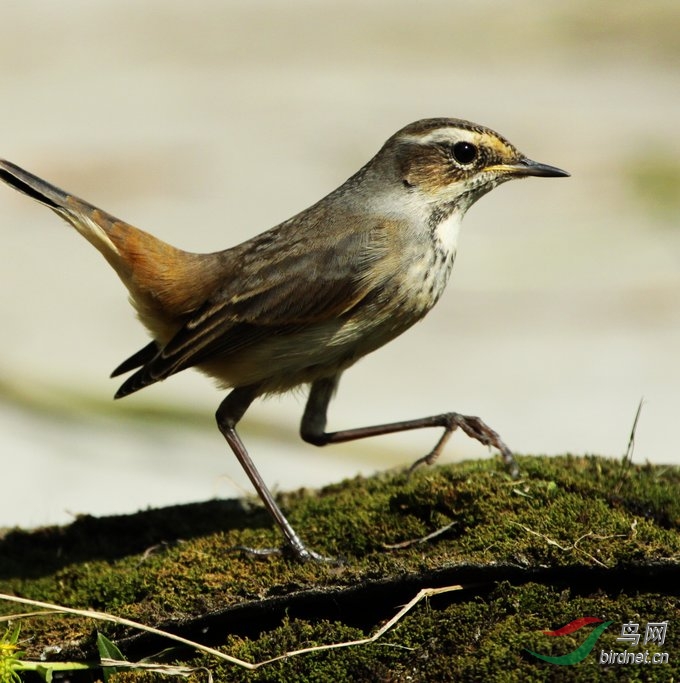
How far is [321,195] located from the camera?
1138cm

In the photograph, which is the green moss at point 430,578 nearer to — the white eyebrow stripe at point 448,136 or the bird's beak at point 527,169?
the bird's beak at point 527,169

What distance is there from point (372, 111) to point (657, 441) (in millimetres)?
6908

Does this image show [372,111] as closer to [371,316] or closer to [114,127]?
[114,127]

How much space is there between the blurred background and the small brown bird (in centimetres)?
60

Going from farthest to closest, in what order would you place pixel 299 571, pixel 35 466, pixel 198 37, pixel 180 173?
pixel 198 37
pixel 180 173
pixel 35 466
pixel 299 571

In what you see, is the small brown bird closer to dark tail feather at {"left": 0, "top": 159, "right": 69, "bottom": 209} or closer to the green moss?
dark tail feather at {"left": 0, "top": 159, "right": 69, "bottom": 209}

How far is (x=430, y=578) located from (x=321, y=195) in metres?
8.03

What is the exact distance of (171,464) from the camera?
7781 millimetres

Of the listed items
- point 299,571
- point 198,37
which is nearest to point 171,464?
point 299,571

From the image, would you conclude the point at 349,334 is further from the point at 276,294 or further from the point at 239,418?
the point at 239,418

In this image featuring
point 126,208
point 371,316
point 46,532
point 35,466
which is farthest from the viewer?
point 126,208

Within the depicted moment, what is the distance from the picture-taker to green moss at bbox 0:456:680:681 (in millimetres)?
3502

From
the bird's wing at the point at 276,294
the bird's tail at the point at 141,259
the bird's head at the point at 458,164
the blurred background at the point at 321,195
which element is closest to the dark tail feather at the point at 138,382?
the bird's wing at the point at 276,294

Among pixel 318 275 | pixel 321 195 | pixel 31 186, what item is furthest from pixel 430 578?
pixel 321 195
